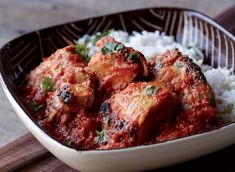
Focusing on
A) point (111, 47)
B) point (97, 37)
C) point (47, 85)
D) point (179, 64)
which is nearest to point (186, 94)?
point (179, 64)

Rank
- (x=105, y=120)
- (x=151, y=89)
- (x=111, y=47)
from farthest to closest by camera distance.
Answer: (x=111, y=47), (x=105, y=120), (x=151, y=89)

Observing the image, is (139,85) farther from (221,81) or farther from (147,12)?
(147,12)

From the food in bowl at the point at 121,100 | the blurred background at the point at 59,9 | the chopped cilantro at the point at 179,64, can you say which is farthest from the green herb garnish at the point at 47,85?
the blurred background at the point at 59,9

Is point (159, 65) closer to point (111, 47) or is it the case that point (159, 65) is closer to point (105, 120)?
point (111, 47)

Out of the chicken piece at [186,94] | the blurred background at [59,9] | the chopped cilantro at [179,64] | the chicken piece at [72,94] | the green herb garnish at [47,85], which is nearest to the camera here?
the chicken piece at [186,94]

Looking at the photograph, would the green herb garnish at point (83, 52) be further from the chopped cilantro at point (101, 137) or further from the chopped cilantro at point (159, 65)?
the chopped cilantro at point (101, 137)

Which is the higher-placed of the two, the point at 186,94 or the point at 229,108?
the point at 186,94
